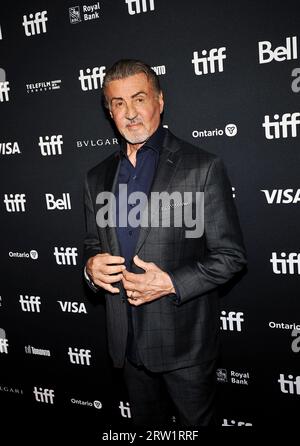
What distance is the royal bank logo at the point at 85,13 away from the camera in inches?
82.7

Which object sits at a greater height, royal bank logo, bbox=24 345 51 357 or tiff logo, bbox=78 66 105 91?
tiff logo, bbox=78 66 105 91

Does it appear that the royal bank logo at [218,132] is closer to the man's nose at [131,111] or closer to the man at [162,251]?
the man at [162,251]

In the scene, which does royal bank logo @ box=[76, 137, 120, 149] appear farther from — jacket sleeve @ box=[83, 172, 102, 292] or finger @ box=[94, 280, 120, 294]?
finger @ box=[94, 280, 120, 294]

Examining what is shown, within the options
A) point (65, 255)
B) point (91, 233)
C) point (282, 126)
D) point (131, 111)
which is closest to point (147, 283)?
point (91, 233)

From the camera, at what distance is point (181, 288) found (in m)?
1.52

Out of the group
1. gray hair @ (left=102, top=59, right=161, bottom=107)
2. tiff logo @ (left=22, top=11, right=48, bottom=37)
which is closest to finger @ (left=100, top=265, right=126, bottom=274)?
gray hair @ (left=102, top=59, right=161, bottom=107)

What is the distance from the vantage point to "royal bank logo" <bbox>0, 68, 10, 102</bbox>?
7.98 ft

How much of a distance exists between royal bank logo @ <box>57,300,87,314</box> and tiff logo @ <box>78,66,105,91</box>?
4.50 ft

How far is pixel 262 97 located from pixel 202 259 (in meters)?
0.87

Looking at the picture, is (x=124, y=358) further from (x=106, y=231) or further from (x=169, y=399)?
(x=106, y=231)

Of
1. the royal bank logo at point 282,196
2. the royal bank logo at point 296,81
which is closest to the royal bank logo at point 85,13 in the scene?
the royal bank logo at point 296,81

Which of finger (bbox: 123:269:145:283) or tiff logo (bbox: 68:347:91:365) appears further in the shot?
tiff logo (bbox: 68:347:91:365)

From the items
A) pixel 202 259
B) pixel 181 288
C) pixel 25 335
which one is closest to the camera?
pixel 181 288
